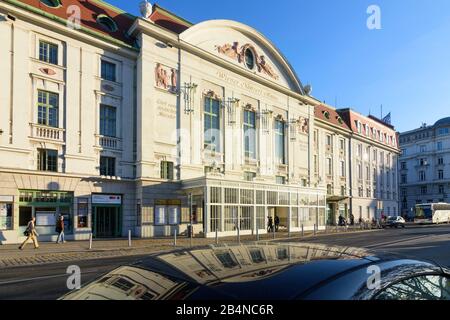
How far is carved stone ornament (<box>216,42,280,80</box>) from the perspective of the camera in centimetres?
3500

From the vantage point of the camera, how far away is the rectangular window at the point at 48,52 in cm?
2405

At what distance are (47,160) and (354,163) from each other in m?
45.6

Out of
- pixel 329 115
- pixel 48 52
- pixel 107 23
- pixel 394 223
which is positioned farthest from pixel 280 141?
pixel 48 52

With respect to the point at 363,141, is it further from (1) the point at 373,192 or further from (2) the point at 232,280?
(2) the point at 232,280

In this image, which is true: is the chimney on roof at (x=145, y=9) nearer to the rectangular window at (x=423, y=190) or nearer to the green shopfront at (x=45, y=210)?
the green shopfront at (x=45, y=210)

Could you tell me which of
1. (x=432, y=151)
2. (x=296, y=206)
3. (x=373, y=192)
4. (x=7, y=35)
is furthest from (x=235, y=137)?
(x=432, y=151)

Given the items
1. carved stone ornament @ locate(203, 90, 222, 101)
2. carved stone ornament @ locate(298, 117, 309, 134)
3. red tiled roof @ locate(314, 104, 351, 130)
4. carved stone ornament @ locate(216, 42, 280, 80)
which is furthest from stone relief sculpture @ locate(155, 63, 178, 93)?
red tiled roof @ locate(314, 104, 351, 130)

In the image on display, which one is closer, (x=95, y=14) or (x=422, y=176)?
(x=95, y=14)

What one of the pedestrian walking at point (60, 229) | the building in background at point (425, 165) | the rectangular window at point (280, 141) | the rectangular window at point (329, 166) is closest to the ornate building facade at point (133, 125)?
the pedestrian walking at point (60, 229)

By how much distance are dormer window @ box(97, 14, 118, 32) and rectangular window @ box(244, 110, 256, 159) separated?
14.7 m

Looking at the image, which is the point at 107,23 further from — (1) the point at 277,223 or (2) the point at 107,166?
(1) the point at 277,223

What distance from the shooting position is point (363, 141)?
60.4 metres

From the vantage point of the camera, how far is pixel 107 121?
27234 mm
